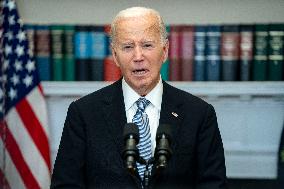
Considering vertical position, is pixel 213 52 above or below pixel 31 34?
below

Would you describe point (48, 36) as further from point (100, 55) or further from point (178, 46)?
point (178, 46)

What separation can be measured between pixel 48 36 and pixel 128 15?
4.14 ft

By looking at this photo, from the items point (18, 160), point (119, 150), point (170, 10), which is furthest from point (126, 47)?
point (18, 160)

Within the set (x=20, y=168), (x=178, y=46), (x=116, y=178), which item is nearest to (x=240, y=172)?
(x=178, y=46)

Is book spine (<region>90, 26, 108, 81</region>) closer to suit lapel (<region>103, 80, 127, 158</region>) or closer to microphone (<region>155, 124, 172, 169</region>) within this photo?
suit lapel (<region>103, 80, 127, 158</region>)

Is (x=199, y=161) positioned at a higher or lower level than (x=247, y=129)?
higher

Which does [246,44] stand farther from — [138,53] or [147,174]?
[147,174]

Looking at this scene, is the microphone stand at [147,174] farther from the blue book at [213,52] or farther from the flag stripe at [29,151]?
the flag stripe at [29,151]

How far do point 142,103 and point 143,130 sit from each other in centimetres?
10

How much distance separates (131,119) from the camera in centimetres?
166

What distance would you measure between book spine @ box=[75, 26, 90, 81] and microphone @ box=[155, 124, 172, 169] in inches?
60.5

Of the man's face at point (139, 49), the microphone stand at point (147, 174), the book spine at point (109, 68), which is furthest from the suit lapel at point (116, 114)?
the book spine at point (109, 68)

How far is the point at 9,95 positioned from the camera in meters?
2.79

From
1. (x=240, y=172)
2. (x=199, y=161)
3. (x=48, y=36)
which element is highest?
(x=48, y=36)
